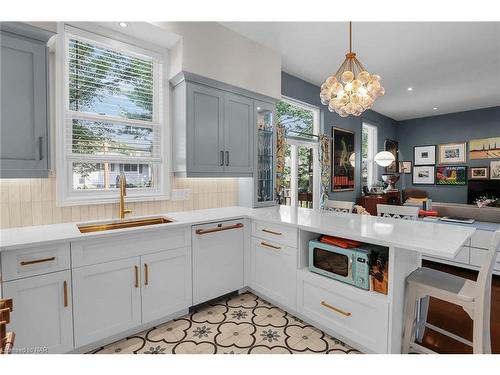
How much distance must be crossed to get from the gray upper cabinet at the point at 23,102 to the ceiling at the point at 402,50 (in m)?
1.77

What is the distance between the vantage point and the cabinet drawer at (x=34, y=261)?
1498 mm

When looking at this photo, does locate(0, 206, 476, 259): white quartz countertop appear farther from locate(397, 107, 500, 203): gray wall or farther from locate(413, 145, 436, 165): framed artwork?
locate(413, 145, 436, 165): framed artwork

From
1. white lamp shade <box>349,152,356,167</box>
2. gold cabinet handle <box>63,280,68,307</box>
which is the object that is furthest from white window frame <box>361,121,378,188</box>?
gold cabinet handle <box>63,280,68,307</box>

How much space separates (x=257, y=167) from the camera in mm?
3113

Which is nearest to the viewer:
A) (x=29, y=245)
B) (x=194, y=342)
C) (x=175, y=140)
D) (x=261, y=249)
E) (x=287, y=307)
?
(x=29, y=245)

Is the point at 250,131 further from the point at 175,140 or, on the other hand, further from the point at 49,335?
the point at 49,335

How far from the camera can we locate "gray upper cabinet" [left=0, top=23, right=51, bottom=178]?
162 centimetres

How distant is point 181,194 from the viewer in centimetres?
282

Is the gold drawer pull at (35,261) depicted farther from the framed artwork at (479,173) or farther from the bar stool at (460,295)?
the framed artwork at (479,173)

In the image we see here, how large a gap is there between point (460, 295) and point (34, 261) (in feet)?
8.45

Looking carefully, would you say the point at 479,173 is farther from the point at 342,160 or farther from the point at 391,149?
the point at 342,160


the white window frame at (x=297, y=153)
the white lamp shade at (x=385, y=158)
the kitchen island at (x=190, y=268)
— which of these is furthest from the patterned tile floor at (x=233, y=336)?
the white lamp shade at (x=385, y=158)

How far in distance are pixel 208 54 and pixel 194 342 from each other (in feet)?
8.70

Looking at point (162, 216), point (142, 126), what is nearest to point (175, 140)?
point (142, 126)
